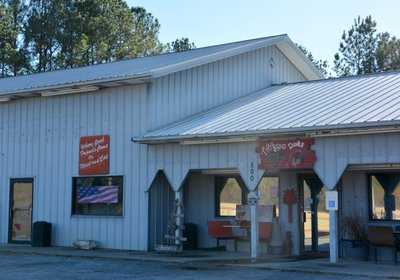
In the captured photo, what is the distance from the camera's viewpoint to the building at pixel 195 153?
16.0m

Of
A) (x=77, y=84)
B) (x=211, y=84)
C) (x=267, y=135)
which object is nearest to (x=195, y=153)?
(x=267, y=135)

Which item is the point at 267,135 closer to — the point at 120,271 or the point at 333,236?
the point at 333,236

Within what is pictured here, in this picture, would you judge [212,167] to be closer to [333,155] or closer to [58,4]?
[333,155]

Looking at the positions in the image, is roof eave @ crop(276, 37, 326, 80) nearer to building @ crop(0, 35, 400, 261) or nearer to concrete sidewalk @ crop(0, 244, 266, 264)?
building @ crop(0, 35, 400, 261)

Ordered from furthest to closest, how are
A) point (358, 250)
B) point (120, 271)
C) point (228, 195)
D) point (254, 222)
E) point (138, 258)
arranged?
point (228, 195) → point (138, 258) → point (358, 250) → point (254, 222) → point (120, 271)

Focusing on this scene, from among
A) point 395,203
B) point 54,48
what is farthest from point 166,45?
point 395,203

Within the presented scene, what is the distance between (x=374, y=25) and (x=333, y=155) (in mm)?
33850

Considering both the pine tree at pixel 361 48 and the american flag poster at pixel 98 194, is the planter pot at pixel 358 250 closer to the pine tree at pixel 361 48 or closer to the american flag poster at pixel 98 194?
the american flag poster at pixel 98 194

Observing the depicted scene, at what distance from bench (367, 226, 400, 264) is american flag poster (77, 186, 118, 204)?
736 centimetres

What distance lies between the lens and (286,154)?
16172 mm

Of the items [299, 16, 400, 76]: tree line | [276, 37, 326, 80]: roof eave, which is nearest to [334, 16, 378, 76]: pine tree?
[299, 16, 400, 76]: tree line

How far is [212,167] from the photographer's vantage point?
17.5 m

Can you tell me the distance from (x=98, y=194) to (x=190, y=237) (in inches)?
119

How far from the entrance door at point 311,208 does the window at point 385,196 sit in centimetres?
193
